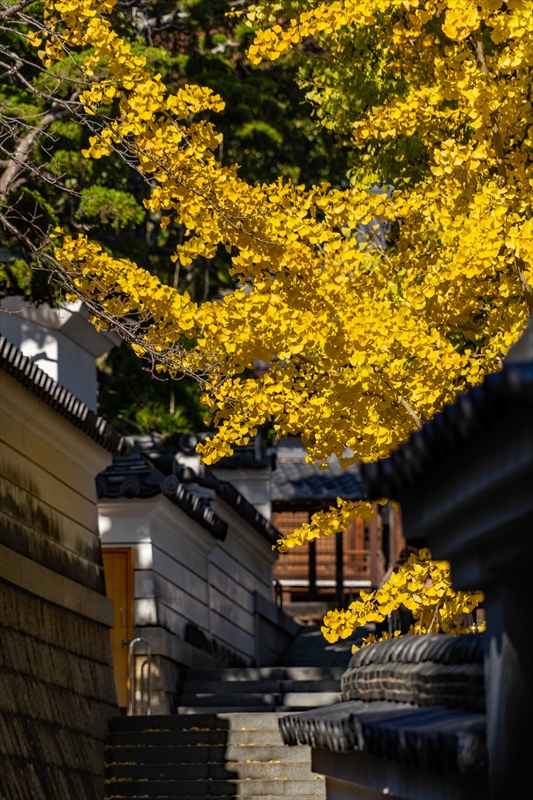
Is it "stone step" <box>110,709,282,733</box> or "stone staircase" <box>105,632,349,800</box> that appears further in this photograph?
"stone step" <box>110,709,282,733</box>

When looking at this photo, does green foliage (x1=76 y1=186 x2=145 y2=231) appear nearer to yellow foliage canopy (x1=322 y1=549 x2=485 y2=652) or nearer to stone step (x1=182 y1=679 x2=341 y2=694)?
stone step (x1=182 y1=679 x2=341 y2=694)

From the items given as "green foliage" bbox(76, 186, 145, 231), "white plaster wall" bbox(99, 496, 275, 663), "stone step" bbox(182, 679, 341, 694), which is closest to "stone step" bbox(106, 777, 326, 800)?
"stone step" bbox(182, 679, 341, 694)

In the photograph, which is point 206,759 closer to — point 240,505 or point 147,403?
point 240,505

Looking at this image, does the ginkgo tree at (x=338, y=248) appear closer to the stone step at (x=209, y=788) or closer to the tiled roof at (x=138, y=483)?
the stone step at (x=209, y=788)

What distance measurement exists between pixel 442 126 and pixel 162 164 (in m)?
2.40

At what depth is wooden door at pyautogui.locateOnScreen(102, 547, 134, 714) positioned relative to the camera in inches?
677

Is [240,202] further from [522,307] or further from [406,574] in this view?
[406,574]

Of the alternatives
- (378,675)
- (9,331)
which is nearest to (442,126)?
(378,675)

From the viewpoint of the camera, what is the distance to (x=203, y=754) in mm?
14898

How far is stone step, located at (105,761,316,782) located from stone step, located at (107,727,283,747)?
12.8 inches

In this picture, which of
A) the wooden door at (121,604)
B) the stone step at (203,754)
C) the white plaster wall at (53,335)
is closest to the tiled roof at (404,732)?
the stone step at (203,754)

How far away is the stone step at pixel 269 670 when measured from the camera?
714 inches

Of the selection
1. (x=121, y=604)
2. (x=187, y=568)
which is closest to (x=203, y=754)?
(x=121, y=604)

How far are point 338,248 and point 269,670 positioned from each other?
36.8 ft
